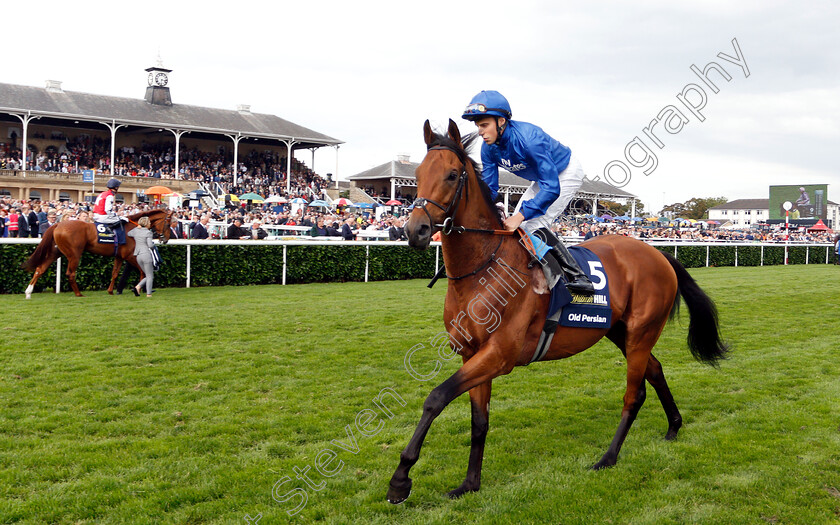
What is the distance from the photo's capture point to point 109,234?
37.7 feet

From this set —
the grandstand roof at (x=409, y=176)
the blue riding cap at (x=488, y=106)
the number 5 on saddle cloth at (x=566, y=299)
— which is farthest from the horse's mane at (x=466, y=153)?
the grandstand roof at (x=409, y=176)

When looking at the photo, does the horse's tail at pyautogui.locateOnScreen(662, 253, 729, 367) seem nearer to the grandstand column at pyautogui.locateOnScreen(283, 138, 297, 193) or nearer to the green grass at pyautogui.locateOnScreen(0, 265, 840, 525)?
the green grass at pyautogui.locateOnScreen(0, 265, 840, 525)

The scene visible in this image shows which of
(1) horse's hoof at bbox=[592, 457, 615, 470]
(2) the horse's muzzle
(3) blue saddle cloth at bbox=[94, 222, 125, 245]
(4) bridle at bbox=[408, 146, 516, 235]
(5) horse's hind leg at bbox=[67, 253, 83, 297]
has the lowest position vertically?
(1) horse's hoof at bbox=[592, 457, 615, 470]

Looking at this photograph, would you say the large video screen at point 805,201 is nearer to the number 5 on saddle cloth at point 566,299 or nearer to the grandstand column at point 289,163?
the grandstand column at point 289,163

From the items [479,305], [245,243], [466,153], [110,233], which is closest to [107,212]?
[110,233]

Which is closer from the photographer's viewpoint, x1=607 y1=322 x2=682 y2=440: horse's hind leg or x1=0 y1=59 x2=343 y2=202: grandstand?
x1=607 y1=322 x2=682 y2=440: horse's hind leg

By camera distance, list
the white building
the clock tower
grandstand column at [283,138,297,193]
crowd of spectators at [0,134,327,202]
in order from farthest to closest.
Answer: the white building, the clock tower, grandstand column at [283,138,297,193], crowd of spectators at [0,134,327,202]

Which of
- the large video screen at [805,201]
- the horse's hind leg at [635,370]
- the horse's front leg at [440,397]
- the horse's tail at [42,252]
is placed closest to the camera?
the horse's front leg at [440,397]

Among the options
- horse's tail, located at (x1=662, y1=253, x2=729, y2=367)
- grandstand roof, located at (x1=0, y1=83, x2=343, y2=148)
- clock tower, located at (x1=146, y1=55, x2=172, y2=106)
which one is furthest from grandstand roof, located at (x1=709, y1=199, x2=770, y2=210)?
horse's tail, located at (x1=662, y1=253, x2=729, y2=367)

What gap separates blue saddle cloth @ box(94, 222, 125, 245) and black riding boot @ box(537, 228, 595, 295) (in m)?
9.72

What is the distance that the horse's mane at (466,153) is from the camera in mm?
3496

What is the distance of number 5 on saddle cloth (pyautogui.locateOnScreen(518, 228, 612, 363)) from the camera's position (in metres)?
3.80

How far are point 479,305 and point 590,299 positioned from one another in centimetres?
91

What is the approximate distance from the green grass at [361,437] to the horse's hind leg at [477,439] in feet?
0.26
